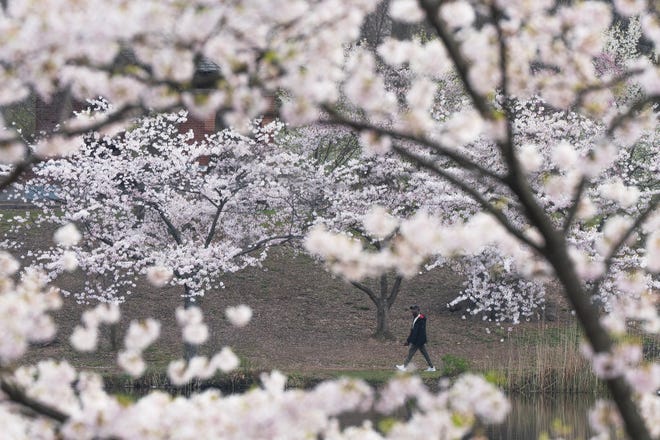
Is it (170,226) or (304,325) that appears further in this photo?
(304,325)

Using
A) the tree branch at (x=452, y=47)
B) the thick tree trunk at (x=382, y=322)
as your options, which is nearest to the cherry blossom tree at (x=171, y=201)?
the thick tree trunk at (x=382, y=322)

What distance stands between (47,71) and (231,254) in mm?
15102

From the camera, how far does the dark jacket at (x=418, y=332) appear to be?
17672mm

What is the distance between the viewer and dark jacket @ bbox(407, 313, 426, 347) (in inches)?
696

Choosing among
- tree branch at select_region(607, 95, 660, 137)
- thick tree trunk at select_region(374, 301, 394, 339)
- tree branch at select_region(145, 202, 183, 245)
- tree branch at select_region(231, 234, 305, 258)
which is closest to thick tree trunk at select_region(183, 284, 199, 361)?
tree branch at select_region(145, 202, 183, 245)

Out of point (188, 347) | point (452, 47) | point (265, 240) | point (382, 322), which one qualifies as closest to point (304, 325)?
point (382, 322)

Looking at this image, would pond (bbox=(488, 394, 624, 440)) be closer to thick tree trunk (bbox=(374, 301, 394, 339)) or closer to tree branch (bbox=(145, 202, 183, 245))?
thick tree trunk (bbox=(374, 301, 394, 339))

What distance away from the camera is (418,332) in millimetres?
17781

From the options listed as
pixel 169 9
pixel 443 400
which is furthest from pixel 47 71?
pixel 443 400

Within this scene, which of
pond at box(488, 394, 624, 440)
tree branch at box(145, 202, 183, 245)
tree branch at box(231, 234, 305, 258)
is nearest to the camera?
pond at box(488, 394, 624, 440)

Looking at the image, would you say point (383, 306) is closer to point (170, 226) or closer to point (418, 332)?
point (418, 332)

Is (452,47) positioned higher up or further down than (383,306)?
further down

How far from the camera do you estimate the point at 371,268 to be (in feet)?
11.8

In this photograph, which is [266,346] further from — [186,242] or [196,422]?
[196,422]
